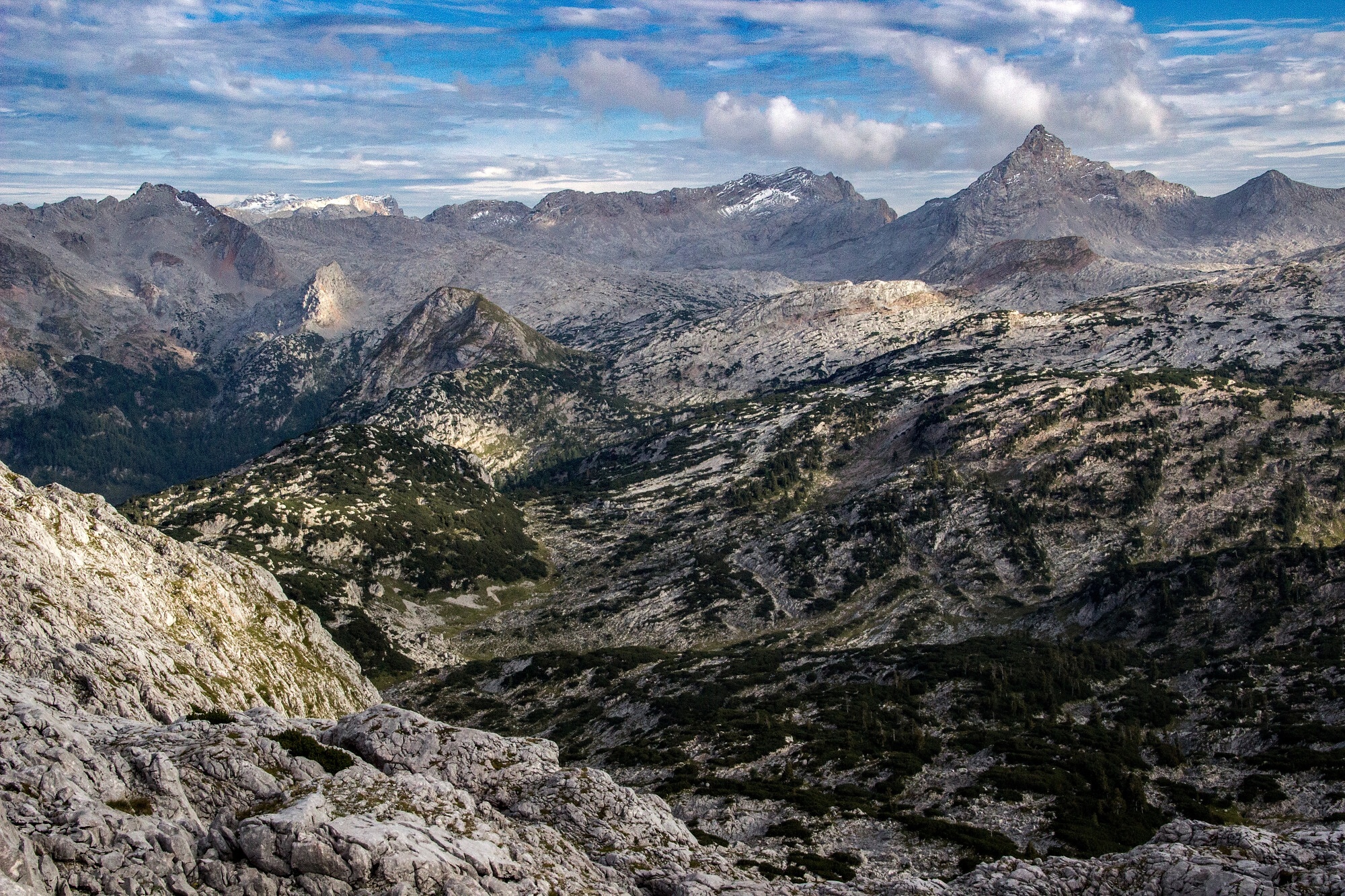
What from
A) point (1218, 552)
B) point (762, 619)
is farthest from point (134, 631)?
point (1218, 552)

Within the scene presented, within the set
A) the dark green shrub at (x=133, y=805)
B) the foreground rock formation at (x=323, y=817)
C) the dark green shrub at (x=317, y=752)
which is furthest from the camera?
the dark green shrub at (x=317, y=752)

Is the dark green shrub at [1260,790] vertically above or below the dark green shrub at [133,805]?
below

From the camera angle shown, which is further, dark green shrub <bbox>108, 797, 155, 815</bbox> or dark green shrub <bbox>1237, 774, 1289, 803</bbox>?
dark green shrub <bbox>1237, 774, 1289, 803</bbox>

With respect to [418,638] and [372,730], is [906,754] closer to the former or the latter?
[372,730]

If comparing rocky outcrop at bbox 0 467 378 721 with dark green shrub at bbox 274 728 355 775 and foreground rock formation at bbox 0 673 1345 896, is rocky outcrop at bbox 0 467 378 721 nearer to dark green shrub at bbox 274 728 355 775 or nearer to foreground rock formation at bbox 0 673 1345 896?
foreground rock formation at bbox 0 673 1345 896

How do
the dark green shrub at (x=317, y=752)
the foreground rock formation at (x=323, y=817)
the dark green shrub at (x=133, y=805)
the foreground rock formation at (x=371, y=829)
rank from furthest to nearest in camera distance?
the dark green shrub at (x=317, y=752), the dark green shrub at (x=133, y=805), the foreground rock formation at (x=323, y=817), the foreground rock formation at (x=371, y=829)

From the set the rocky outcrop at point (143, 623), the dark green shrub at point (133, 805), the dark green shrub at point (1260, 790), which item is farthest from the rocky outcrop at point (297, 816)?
the dark green shrub at point (1260, 790)

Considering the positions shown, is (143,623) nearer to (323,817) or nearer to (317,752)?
(317,752)

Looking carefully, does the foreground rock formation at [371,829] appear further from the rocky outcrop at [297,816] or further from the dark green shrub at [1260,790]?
the dark green shrub at [1260,790]

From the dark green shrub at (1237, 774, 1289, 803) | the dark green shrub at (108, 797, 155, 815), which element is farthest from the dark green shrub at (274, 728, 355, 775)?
the dark green shrub at (1237, 774, 1289, 803)
